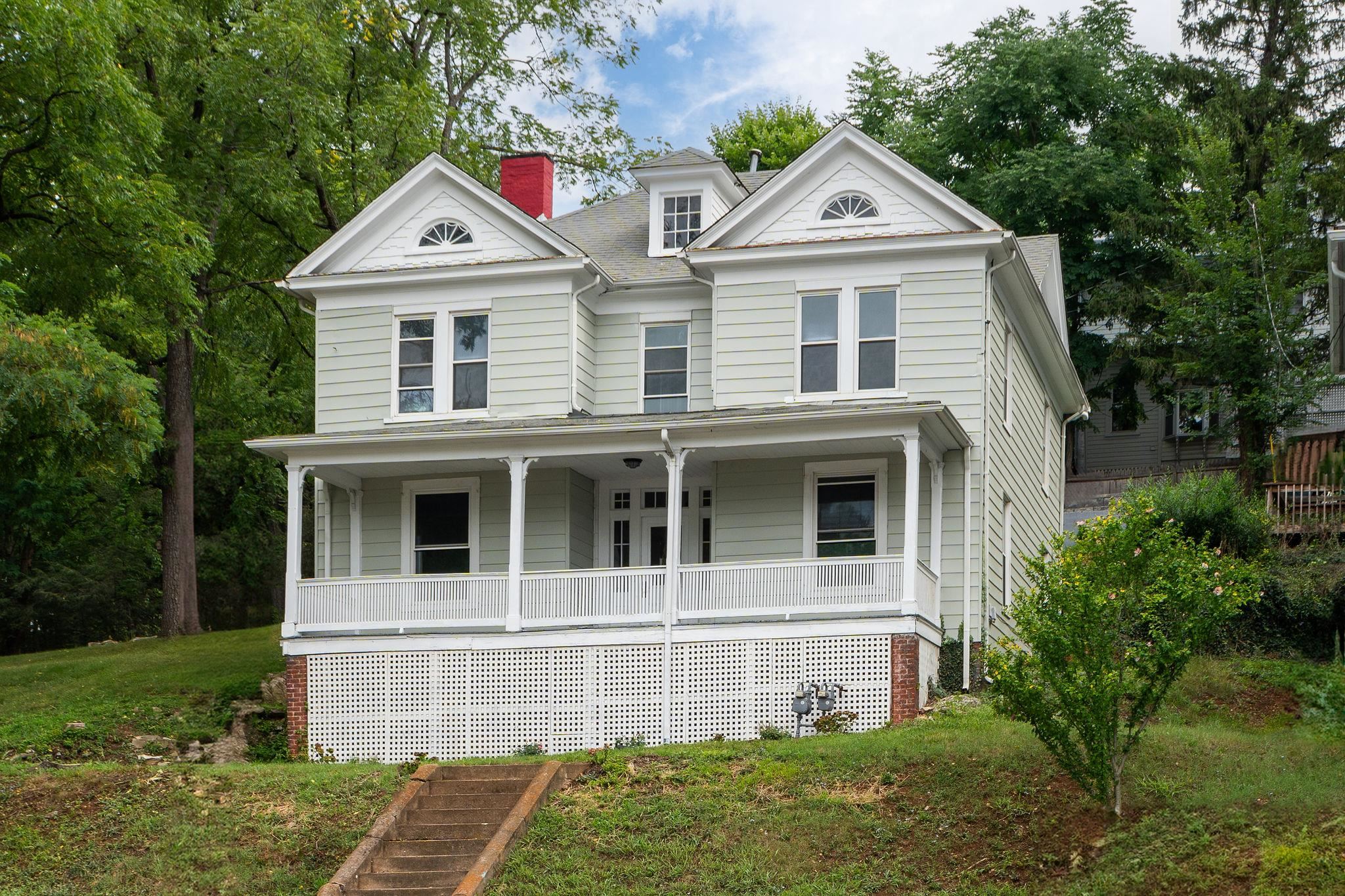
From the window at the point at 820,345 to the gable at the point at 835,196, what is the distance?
970 millimetres

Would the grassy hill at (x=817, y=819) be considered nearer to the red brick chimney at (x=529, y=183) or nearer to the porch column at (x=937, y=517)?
the porch column at (x=937, y=517)

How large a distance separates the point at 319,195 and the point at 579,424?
12353mm

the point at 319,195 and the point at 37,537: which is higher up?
the point at 319,195

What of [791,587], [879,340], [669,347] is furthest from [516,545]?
[879,340]

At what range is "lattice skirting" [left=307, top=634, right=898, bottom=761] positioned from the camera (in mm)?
21828

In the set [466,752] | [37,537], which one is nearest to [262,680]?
[466,752]

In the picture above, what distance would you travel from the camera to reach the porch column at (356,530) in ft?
84.5

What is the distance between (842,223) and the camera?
2462cm

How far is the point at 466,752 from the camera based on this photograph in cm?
2269

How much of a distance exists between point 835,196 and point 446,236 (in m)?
6.19

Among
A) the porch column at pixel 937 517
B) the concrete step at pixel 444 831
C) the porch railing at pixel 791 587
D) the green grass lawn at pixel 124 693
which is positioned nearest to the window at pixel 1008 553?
the porch column at pixel 937 517

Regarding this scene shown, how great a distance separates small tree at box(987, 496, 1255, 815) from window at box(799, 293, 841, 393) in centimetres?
816

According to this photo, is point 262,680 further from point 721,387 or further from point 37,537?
point 37,537

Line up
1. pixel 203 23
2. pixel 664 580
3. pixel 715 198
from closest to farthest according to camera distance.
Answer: pixel 664 580 < pixel 715 198 < pixel 203 23
